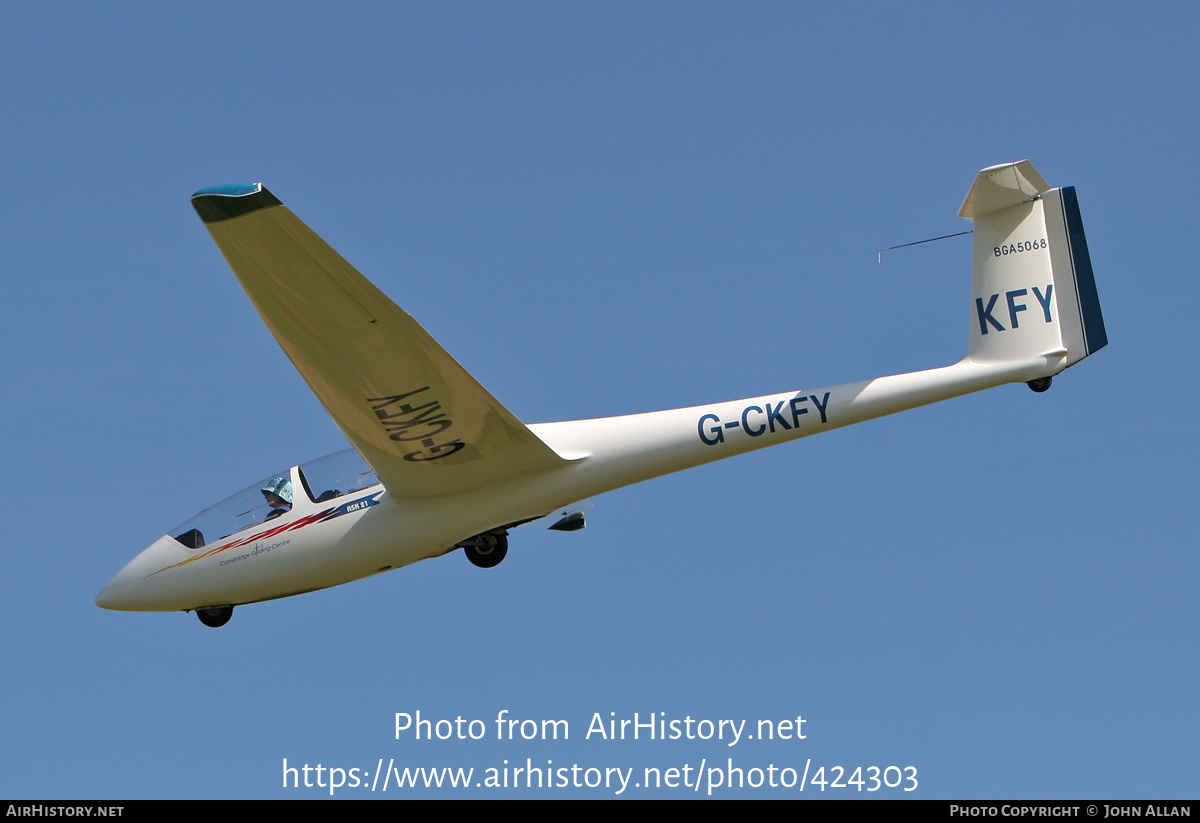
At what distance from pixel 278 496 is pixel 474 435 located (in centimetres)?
283

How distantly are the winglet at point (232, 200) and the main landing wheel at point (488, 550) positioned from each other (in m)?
5.49

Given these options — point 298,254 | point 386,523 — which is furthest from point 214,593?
point 298,254

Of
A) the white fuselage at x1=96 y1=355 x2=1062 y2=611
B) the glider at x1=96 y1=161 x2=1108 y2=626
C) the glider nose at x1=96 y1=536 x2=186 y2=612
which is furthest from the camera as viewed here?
the glider nose at x1=96 y1=536 x2=186 y2=612

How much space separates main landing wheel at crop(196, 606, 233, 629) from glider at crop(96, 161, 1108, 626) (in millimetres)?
115

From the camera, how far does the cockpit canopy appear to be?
1365 cm

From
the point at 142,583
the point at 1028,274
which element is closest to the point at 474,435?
the point at 142,583

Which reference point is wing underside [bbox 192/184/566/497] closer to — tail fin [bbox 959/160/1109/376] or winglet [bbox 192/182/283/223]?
winglet [bbox 192/182/283/223]

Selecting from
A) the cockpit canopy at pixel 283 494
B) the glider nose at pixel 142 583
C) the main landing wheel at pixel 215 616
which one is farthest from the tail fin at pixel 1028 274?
the glider nose at pixel 142 583

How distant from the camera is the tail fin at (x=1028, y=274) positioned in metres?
12.7

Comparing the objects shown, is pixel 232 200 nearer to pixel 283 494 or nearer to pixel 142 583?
pixel 283 494

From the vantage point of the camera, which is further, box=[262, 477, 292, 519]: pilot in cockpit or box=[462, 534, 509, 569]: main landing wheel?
box=[462, 534, 509, 569]: main landing wheel

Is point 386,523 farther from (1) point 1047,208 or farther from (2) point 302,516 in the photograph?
(1) point 1047,208

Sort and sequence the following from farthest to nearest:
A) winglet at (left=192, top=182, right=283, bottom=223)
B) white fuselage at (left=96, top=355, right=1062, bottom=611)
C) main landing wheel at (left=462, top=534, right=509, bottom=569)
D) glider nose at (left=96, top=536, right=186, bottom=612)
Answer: glider nose at (left=96, top=536, right=186, bottom=612)
main landing wheel at (left=462, top=534, right=509, bottom=569)
white fuselage at (left=96, top=355, right=1062, bottom=611)
winglet at (left=192, top=182, right=283, bottom=223)

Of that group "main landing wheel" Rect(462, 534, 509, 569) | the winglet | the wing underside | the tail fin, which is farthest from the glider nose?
the tail fin
